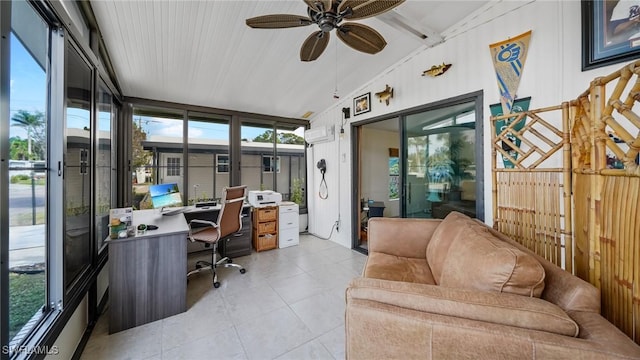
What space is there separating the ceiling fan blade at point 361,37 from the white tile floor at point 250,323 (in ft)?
7.81

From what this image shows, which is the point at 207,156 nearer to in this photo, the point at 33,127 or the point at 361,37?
the point at 33,127

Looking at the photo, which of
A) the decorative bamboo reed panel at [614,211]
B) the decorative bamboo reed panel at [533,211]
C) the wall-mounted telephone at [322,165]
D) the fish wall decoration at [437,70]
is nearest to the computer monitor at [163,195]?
the wall-mounted telephone at [322,165]

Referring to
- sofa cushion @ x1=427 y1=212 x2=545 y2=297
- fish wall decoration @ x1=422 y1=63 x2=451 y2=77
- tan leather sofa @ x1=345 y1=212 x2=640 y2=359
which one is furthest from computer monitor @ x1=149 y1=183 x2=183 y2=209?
fish wall decoration @ x1=422 y1=63 x2=451 y2=77

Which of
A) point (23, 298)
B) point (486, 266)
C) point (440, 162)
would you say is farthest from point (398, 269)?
point (23, 298)

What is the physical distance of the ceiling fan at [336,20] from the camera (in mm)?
1464

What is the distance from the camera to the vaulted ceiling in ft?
6.58

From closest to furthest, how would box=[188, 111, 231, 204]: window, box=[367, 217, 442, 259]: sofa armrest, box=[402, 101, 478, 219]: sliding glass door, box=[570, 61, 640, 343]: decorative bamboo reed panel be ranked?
box=[570, 61, 640, 343]: decorative bamboo reed panel < box=[367, 217, 442, 259]: sofa armrest < box=[402, 101, 478, 219]: sliding glass door < box=[188, 111, 231, 204]: window

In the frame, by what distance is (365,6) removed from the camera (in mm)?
1462

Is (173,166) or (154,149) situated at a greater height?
(154,149)

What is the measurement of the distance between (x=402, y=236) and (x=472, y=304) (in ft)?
4.37

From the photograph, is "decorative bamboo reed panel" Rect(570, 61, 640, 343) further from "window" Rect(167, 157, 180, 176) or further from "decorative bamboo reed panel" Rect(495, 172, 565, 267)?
"window" Rect(167, 157, 180, 176)

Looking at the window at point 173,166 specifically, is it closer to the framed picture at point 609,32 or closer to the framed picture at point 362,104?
the framed picture at point 362,104

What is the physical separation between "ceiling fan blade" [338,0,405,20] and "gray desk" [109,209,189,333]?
2.23 metres

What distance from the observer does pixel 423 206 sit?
9.90 ft
